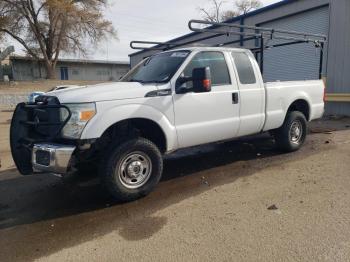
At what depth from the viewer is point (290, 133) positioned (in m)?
6.75

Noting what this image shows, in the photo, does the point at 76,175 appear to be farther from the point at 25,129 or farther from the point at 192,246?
the point at 192,246

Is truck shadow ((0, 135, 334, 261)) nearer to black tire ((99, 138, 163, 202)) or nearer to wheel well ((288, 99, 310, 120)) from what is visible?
black tire ((99, 138, 163, 202))

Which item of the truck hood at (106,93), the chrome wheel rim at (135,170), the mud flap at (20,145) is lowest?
the chrome wheel rim at (135,170)

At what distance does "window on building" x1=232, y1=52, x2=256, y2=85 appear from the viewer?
5.77 meters

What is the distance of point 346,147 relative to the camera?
279 inches

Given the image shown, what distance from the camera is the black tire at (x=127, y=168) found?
434 cm

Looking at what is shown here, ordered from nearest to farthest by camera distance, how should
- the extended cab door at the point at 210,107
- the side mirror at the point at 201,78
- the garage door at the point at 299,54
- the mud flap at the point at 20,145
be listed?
1. the mud flap at the point at 20,145
2. the side mirror at the point at 201,78
3. the extended cab door at the point at 210,107
4. the garage door at the point at 299,54

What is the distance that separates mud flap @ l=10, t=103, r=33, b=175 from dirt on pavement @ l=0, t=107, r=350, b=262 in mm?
589

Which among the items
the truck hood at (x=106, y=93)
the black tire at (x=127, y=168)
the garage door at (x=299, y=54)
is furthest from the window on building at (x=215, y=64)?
the garage door at (x=299, y=54)

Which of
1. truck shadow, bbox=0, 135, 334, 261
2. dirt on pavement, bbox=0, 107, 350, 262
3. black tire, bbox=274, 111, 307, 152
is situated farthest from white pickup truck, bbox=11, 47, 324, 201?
black tire, bbox=274, 111, 307, 152

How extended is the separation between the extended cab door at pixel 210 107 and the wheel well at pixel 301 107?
1979mm

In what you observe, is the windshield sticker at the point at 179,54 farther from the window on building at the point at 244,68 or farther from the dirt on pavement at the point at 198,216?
the dirt on pavement at the point at 198,216

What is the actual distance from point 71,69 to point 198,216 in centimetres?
5044

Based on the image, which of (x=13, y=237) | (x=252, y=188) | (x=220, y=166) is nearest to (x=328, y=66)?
(x=220, y=166)
